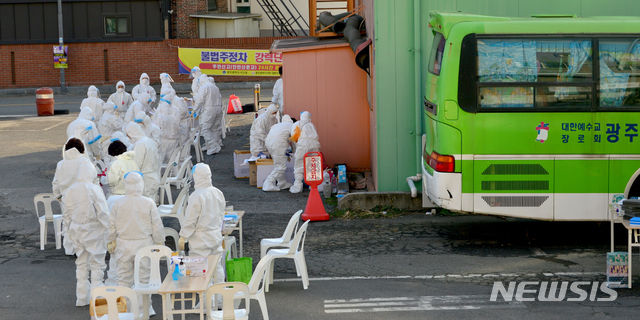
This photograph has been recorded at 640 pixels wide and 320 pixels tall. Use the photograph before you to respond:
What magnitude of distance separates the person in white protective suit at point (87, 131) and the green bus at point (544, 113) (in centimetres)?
750

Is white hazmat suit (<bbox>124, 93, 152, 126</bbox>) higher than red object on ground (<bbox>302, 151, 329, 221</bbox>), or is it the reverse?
white hazmat suit (<bbox>124, 93, 152, 126</bbox>)

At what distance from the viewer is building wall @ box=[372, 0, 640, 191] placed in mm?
11734

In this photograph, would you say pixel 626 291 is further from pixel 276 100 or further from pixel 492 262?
pixel 276 100

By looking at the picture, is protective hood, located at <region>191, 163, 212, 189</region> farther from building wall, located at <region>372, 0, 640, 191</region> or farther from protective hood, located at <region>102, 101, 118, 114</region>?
protective hood, located at <region>102, 101, 118, 114</region>

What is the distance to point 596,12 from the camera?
1166 centimetres

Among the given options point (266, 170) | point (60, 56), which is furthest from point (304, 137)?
point (60, 56)

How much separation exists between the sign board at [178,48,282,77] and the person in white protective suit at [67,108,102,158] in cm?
1621

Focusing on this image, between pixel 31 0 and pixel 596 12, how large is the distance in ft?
93.4

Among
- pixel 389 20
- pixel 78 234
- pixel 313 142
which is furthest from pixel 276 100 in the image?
pixel 78 234

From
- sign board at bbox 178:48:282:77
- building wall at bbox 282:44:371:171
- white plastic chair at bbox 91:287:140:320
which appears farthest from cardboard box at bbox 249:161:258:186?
sign board at bbox 178:48:282:77

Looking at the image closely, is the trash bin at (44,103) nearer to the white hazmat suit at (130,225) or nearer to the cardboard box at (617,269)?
the white hazmat suit at (130,225)

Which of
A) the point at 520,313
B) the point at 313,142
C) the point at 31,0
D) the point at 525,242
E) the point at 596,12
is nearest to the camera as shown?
the point at 520,313

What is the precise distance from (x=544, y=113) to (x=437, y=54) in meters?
1.81

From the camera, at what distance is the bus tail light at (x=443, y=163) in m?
9.55
